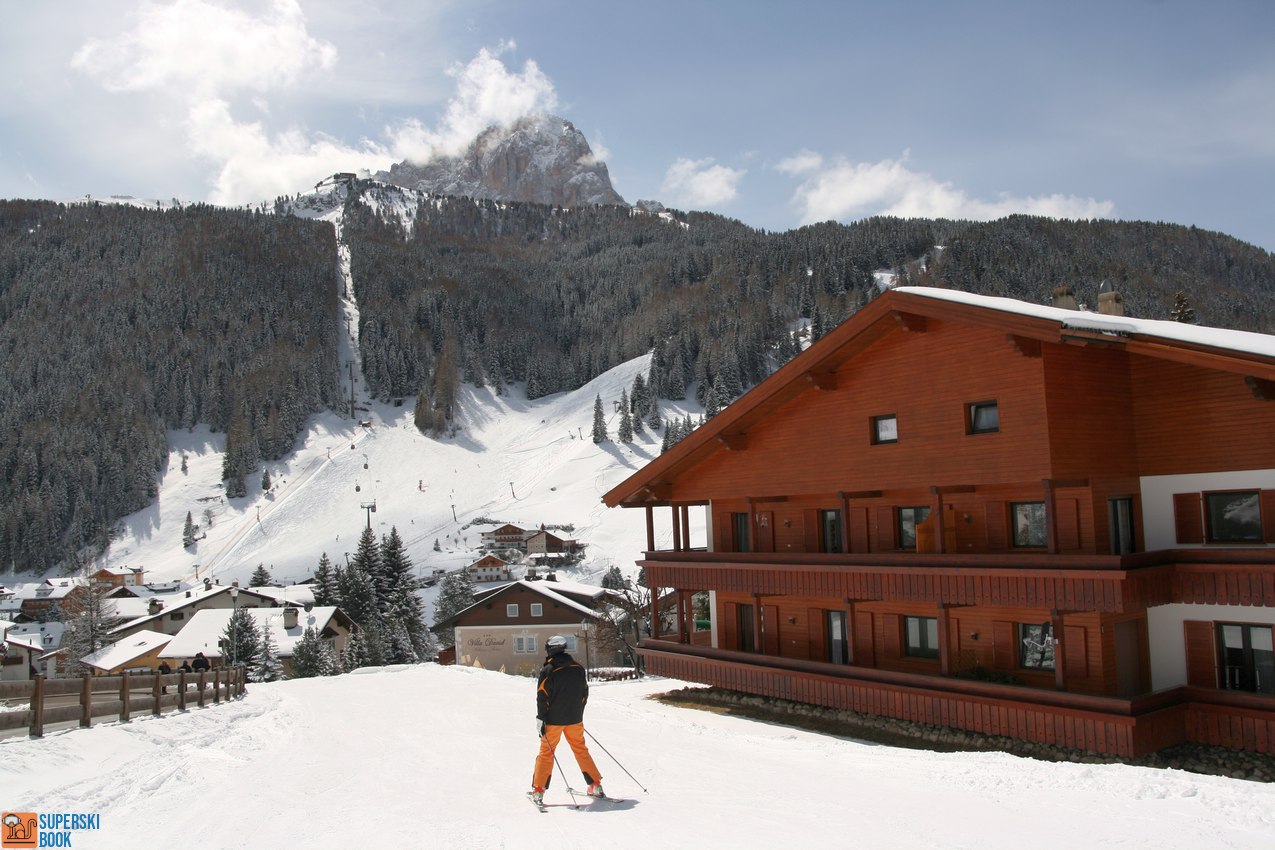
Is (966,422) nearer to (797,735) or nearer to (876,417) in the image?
(876,417)

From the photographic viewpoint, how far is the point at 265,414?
148 m

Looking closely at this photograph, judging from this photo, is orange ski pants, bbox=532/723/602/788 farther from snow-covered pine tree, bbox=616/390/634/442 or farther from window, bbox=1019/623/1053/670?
snow-covered pine tree, bbox=616/390/634/442

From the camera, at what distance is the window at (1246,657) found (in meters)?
15.4

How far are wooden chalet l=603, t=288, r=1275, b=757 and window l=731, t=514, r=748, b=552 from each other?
219 cm

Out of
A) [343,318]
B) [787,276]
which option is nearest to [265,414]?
[343,318]

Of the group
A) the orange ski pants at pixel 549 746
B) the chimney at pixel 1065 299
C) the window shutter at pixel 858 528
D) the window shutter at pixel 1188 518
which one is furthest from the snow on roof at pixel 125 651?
the window shutter at pixel 1188 518

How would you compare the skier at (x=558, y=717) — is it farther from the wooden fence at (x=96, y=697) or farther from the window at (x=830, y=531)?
the window at (x=830, y=531)

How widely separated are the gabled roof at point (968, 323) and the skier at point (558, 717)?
1063cm

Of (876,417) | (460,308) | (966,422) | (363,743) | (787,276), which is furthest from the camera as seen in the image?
(460,308)

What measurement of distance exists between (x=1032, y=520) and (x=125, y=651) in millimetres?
54884

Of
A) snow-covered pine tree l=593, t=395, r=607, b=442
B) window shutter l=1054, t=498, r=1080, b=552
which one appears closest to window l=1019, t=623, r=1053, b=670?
window shutter l=1054, t=498, r=1080, b=552

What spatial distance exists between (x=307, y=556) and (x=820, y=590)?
309 ft

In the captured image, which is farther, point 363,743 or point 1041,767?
point 363,743

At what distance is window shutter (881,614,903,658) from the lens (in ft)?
65.4
